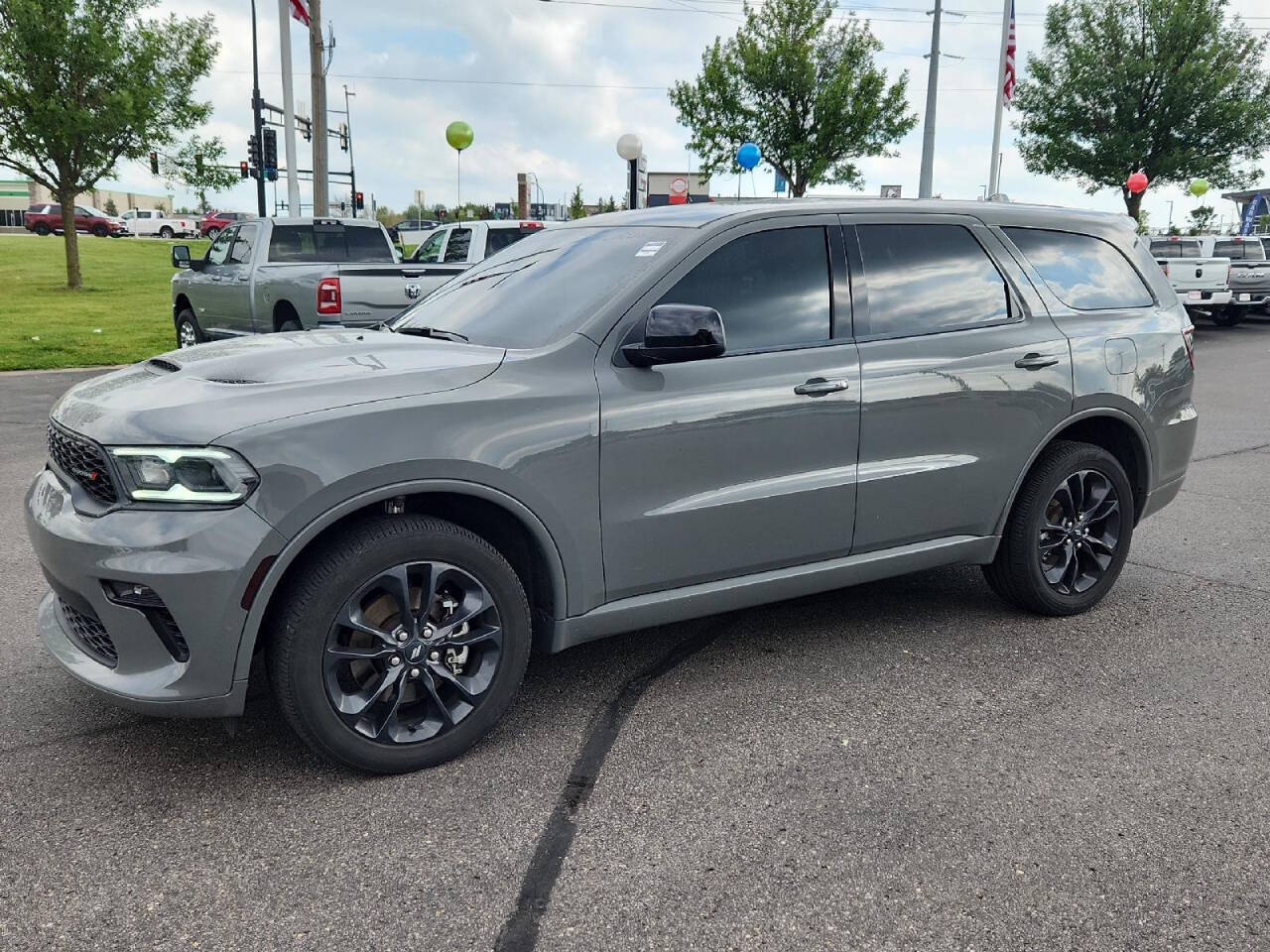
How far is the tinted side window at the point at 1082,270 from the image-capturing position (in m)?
4.77

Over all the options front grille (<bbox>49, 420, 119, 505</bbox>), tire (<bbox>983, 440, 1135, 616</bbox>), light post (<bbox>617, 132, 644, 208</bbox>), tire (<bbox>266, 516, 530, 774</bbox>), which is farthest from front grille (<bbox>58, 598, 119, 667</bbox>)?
light post (<bbox>617, 132, 644, 208</bbox>)

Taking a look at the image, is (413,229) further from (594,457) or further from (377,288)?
(594,457)

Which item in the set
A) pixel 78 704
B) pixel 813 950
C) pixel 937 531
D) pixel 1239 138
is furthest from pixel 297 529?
pixel 1239 138

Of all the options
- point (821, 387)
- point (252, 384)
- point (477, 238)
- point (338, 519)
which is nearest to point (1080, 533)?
point (821, 387)

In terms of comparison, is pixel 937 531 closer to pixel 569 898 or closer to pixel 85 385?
pixel 569 898

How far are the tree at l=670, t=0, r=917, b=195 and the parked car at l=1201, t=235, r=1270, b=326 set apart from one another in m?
11.3

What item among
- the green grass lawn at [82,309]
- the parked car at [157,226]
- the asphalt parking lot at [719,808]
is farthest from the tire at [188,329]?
the parked car at [157,226]

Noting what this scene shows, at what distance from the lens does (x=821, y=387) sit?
3979mm

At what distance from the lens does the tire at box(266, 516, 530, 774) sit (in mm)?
3154

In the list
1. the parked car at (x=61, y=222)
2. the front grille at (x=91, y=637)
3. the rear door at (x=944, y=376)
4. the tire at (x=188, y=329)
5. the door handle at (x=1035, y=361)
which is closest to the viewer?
the front grille at (x=91, y=637)

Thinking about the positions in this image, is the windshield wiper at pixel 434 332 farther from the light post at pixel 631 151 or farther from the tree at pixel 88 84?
the tree at pixel 88 84

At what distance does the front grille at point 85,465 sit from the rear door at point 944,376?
257cm

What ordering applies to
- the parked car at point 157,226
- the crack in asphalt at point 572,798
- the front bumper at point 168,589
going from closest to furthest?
the crack in asphalt at point 572,798 → the front bumper at point 168,589 → the parked car at point 157,226

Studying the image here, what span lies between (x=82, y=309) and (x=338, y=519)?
21392 millimetres
